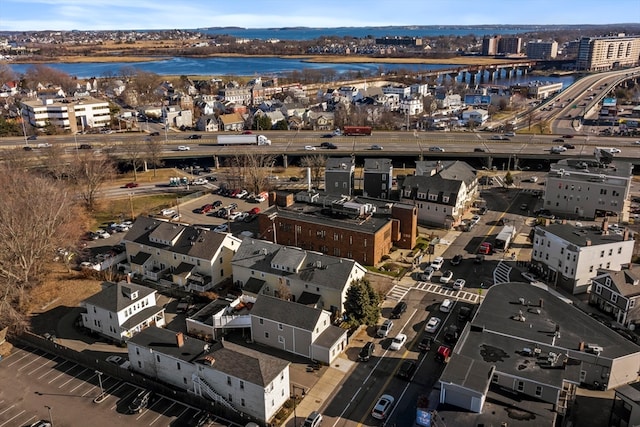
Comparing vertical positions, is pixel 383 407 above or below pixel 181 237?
below

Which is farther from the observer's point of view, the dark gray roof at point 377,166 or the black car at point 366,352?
the dark gray roof at point 377,166

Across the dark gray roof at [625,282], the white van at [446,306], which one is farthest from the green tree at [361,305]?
the dark gray roof at [625,282]

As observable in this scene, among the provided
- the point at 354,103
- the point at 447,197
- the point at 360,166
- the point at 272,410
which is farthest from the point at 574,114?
the point at 272,410

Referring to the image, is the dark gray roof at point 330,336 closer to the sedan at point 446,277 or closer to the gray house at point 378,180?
the sedan at point 446,277

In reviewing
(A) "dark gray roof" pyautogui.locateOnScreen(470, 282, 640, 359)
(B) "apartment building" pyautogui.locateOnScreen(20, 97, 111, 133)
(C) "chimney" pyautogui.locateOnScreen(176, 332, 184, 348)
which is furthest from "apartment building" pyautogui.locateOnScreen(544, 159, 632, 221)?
(B) "apartment building" pyautogui.locateOnScreen(20, 97, 111, 133)

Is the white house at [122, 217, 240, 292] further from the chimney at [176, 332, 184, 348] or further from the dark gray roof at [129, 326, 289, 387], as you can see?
the chimney at [176, 332, 184, 348]

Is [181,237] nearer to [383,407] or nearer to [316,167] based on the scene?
[383,407]

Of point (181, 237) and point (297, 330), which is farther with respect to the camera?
point (181, 237)

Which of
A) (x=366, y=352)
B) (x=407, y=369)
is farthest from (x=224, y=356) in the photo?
(x=407, y=369)
